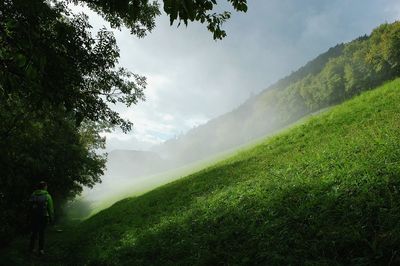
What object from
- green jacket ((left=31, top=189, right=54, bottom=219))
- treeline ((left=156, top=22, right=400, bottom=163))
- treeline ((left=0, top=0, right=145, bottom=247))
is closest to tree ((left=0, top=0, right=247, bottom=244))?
treeline ((left=0, top=0, right=145, bottom=247))

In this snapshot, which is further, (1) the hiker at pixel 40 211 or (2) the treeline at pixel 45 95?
(1) the hiker at pixel 40 211

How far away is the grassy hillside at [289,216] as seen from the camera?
7383 millimetres

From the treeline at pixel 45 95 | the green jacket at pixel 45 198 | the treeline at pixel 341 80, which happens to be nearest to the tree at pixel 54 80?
the treeline at pixel 45 95

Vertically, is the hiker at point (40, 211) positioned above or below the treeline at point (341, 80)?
below

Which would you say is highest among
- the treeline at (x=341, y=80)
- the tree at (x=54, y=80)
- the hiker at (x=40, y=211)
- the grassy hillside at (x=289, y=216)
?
the treeline at (x=341, y=80)

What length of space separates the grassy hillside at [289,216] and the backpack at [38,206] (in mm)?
1820

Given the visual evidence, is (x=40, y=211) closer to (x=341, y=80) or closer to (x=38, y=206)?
(x=38, y=206)

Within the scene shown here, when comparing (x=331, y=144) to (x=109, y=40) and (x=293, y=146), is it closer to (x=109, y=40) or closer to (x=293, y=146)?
(x=293, y=146)

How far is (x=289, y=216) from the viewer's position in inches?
367

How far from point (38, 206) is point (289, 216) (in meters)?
10.3

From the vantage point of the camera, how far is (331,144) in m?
16.3

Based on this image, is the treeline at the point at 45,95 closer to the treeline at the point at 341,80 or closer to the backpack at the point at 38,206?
the backpack at the point at 38,206

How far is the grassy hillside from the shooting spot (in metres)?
7.38

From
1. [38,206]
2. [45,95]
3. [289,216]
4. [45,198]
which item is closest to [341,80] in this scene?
[45,198]
